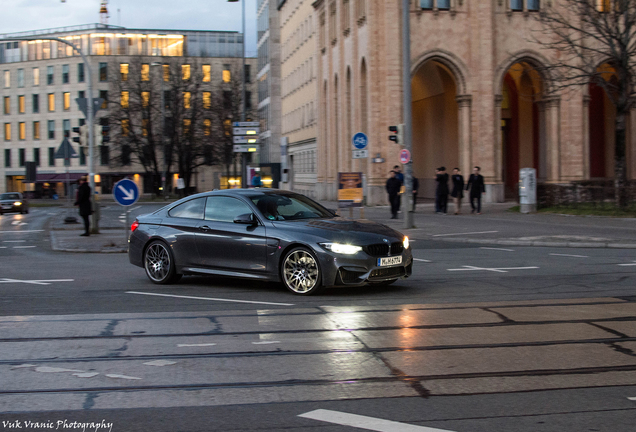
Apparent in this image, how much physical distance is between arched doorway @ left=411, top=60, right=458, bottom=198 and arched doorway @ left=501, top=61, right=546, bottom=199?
403 cm

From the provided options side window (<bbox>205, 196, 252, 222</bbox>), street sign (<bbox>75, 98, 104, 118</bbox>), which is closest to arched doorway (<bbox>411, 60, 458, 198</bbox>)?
street sign (<bbox>75, 98, 104, 118</bbox>)

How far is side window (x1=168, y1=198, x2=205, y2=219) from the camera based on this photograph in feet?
36.9

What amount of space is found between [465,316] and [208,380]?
353 centimetres

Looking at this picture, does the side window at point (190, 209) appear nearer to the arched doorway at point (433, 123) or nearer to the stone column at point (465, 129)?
the stone column at point (465, 129)

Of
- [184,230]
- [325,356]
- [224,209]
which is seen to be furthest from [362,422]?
[184,230]

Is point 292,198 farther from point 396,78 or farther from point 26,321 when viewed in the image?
point 396,78

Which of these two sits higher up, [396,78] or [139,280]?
[396,78]

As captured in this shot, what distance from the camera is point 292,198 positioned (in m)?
11.2

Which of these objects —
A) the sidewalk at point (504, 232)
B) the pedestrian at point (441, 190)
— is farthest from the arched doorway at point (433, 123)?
the sidewalk at point (504, 232)

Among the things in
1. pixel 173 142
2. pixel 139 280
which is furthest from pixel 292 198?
pixel 173 142

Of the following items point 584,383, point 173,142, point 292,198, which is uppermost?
point 173,142

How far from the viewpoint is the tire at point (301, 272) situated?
32.2 ft

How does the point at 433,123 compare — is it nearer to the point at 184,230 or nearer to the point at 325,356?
the point at 184,230

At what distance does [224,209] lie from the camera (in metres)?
11.0
